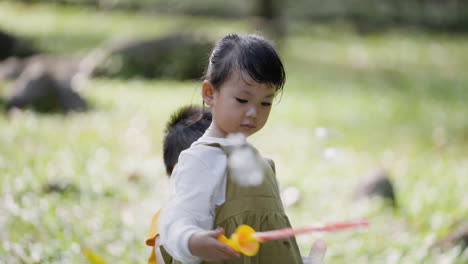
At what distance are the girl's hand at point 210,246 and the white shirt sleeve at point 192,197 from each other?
35 mm

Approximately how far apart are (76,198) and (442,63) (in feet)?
31.3

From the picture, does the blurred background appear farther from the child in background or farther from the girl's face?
the girl's face

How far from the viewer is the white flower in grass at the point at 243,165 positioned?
208cm

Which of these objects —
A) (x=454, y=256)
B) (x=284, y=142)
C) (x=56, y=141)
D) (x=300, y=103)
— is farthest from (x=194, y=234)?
(x=300, y=103)

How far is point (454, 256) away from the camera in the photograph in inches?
165

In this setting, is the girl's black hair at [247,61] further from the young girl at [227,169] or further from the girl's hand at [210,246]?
the girl's hand at [210,246]

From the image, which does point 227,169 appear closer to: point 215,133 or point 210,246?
point 215,133

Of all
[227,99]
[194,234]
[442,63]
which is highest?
[227,99]

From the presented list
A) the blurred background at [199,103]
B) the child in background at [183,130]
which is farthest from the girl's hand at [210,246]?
the child in background at [183,130]

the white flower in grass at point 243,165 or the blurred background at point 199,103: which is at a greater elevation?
the white flower in grass at point 243,165

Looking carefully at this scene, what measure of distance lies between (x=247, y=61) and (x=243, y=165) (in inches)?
12.2

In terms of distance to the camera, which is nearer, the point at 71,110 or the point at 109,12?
the point at 71,110

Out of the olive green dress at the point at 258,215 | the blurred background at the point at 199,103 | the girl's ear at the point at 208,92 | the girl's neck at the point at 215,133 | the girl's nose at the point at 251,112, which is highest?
the girl's ear at the point at 208,92

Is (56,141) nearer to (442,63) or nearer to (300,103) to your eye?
(300,103)
